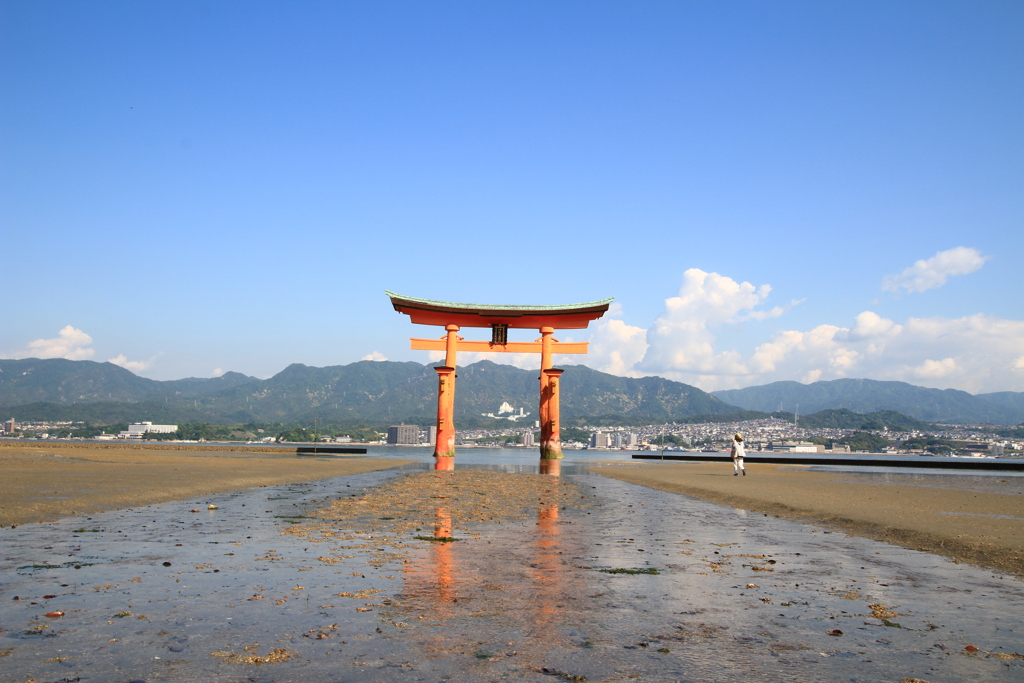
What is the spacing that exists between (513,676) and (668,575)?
4.04 meters

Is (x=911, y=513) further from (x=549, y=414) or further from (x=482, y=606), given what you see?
(x=549, y=414)

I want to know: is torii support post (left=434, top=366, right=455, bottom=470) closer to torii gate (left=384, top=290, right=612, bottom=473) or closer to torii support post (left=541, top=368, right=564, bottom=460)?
torii gate (left=384, top=290, right=612, bottom=473)

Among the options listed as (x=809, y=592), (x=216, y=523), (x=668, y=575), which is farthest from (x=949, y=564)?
(x=216, y=523)

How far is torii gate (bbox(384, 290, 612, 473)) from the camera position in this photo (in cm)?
4431

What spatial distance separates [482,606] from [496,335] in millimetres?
42615

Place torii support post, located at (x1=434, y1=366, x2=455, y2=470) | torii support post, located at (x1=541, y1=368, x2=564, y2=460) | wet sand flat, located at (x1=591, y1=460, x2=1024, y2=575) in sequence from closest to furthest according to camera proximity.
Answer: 1. wet sand flat, located at (x1=591, y1=460, x2=1024, y2=575)
2. torii support post, located at (x1=434, y1=366, x2=455, y2=470)
3. torii support post, located at (x1=541, y1=368, x2=564, y2=460)

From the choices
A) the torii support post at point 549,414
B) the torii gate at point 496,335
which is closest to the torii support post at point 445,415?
the torii gate at point 496,335

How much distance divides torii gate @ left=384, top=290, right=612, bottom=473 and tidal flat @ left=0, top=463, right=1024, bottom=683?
Result: 109ft

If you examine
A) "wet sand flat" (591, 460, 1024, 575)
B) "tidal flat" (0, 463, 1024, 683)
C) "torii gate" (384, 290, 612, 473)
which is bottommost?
"wet sand flat" (591, 460, 1024, 575)

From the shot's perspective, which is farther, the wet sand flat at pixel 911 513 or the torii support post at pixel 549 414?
the torii support post at pixel 549 414

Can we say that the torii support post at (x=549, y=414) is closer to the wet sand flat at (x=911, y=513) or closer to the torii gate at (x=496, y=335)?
the torii gate at (x=496, y=335)

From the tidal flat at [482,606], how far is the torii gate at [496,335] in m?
33.3

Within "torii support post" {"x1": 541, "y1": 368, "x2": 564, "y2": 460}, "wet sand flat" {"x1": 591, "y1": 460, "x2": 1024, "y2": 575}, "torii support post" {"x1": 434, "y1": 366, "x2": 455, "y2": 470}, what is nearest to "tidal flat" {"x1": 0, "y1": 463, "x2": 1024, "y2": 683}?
"wet sand flat" {"x1": 591, "y1": 460, "x2": 1024, "y2": 575}

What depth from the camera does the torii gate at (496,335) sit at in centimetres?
4431
